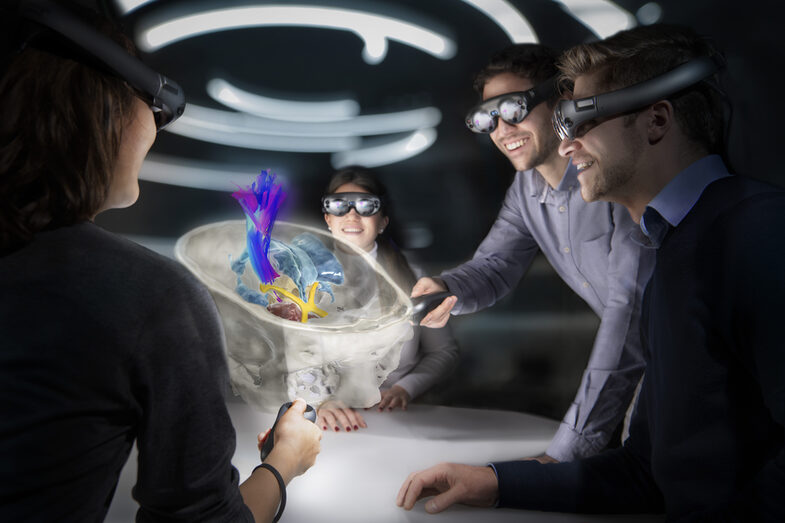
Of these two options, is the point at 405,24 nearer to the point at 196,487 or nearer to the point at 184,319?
the point at 184,319

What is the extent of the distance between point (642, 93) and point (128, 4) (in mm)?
1158

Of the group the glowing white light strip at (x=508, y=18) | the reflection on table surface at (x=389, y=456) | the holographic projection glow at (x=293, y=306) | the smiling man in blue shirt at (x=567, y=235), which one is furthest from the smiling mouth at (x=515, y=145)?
the reflection on table surface at (x=389, y=456)

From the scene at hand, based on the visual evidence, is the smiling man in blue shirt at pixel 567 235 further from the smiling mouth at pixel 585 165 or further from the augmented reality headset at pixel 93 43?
the augmented reality headset at pixel 93 43

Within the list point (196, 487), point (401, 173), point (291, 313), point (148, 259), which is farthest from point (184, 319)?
point (401, 173)

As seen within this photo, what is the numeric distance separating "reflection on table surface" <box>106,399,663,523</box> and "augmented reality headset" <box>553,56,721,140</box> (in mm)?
792

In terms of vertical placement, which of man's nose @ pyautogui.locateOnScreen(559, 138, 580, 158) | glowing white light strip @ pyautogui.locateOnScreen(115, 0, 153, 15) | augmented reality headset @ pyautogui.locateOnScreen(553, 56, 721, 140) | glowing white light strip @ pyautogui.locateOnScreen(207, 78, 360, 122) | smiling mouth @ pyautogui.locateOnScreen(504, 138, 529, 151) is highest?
glowing white light strip @ pyautogui.locateOnScreen(115, 0, 153, 15)

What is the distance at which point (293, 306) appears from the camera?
1062 mm

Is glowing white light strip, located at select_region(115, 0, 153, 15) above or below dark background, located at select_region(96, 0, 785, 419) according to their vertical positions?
above

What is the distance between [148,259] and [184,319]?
0.10 metres

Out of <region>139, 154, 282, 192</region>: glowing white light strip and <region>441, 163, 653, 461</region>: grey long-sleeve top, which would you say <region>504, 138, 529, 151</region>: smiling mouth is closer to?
<region>441, 163, 653, 461</region>: grey long-sleeve top

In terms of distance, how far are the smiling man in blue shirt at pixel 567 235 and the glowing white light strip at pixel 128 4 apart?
0.83m

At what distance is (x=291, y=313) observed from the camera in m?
1.04

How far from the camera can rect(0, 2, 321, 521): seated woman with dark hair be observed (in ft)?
2.03

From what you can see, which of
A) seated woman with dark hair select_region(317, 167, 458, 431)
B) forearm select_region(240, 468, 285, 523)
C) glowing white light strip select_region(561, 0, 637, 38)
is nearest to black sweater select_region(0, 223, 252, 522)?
forearm select_region(240, 468, 285, 523)
